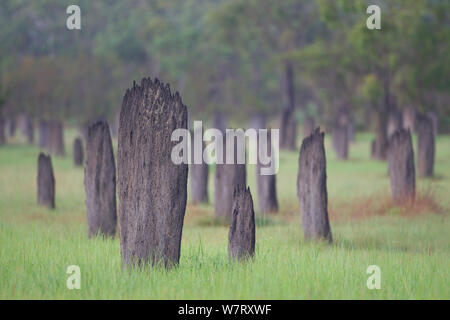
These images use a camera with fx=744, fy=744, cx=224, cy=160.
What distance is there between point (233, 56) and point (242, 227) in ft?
164

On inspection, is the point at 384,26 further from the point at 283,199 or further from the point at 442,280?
the point at 442,280

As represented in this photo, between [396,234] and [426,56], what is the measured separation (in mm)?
19294

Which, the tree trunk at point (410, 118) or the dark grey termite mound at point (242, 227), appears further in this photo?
the tree trunk at point (410, 118)

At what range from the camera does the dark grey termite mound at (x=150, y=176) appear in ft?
30.4

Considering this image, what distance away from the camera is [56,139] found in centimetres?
3856

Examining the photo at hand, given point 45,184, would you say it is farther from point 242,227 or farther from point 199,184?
point 242,227

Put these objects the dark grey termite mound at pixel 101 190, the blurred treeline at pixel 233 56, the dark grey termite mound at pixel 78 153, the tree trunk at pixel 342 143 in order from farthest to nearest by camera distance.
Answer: the tree trunk at pixel 342 143
the blurred treeline at pixel 233 56
the dark grey termite mound at pixel 78 153
the dark grey termite mound at pixel 101 190

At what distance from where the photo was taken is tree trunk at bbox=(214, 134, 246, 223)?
1576 centimetres

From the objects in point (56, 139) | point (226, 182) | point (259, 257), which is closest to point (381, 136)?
point (56, 139)

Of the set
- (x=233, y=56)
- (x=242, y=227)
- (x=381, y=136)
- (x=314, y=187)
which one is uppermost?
(x=233, y=56)

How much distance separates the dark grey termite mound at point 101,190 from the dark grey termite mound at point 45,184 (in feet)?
14.2

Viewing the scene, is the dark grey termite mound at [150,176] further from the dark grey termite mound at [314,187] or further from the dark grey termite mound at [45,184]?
the dark grey termite mound at [45,184]

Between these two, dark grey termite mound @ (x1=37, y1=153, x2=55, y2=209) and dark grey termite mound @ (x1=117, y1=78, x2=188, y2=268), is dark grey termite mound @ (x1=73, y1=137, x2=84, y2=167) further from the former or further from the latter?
dark grey termite mound @ (x1=117, y1=78, x2=188, y2=268)

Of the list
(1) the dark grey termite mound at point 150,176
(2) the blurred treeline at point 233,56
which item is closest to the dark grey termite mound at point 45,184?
(1) the dark grey termite mound at point 150,176
